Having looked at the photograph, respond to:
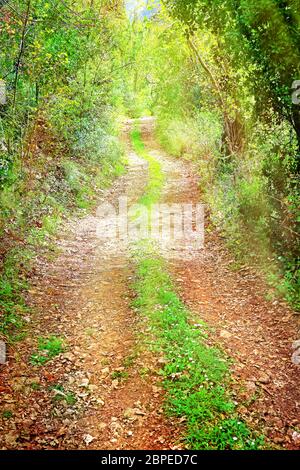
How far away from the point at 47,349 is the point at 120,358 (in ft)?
4.17

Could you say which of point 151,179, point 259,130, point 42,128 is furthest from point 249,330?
point 151,179

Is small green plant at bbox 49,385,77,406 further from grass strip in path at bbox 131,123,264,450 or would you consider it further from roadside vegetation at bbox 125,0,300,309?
roadside vegetation at bbox 125,0,300,309

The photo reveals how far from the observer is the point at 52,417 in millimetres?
5453

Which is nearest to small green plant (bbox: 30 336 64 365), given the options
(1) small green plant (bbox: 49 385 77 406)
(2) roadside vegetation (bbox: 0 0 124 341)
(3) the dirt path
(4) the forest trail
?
(4) the forest trail

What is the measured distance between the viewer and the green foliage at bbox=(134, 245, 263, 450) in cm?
508

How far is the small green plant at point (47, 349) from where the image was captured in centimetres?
656

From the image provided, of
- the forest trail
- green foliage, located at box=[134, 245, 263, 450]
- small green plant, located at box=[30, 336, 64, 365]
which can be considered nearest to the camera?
green foliage, located at box=[134, 245, 263, 450]

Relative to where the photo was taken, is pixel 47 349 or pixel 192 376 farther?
pixel 47 349

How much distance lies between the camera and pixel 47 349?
6.85 m

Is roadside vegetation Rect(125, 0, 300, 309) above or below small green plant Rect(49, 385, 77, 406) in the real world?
above

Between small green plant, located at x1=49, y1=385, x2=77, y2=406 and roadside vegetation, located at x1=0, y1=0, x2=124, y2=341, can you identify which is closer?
small green plant, located at x1=49, y1=385, x2=77, y2=406

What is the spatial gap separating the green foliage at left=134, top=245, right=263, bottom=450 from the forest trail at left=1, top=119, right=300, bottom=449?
0.61ft

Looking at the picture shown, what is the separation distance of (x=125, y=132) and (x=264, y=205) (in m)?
26.1

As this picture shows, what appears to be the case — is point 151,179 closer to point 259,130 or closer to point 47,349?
point 259,130
